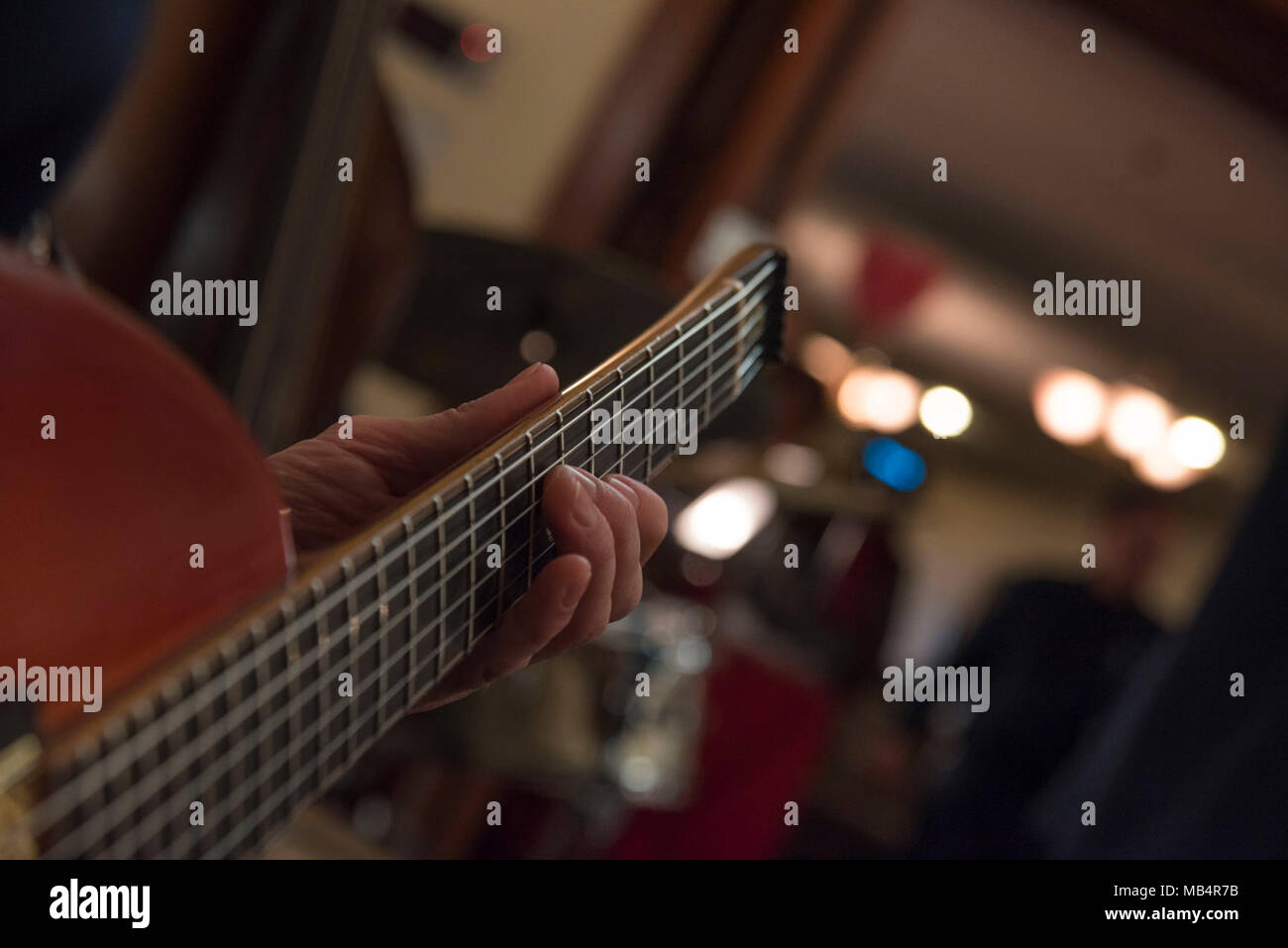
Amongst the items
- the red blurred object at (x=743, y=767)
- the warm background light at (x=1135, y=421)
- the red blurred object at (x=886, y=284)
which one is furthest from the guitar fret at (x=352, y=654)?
the warm background light at (x=1135, y=421)

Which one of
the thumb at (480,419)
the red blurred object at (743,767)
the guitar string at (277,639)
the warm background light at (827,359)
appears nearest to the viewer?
the guitar string at (277,639)

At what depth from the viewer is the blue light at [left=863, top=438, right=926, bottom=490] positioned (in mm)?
4887

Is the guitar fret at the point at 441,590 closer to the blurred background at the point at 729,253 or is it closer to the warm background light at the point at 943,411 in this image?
the blurred background at the point at 729,253

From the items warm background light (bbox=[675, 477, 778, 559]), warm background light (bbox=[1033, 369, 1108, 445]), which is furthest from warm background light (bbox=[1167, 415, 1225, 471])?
warm background light (bbox=[675, 477, 778, 559])

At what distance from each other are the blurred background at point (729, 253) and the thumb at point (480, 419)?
267 millimetres

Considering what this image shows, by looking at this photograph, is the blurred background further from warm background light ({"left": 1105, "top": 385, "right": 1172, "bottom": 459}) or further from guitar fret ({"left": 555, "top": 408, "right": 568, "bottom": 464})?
guitar fret ({"left": 555, "top": 408, "right": 568, "bottom": 464})

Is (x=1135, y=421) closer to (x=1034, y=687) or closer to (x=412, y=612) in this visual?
(x=1034, y=687)

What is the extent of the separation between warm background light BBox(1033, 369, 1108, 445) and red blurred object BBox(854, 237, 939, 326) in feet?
3.55

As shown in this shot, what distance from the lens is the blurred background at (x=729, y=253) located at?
1.08 m
